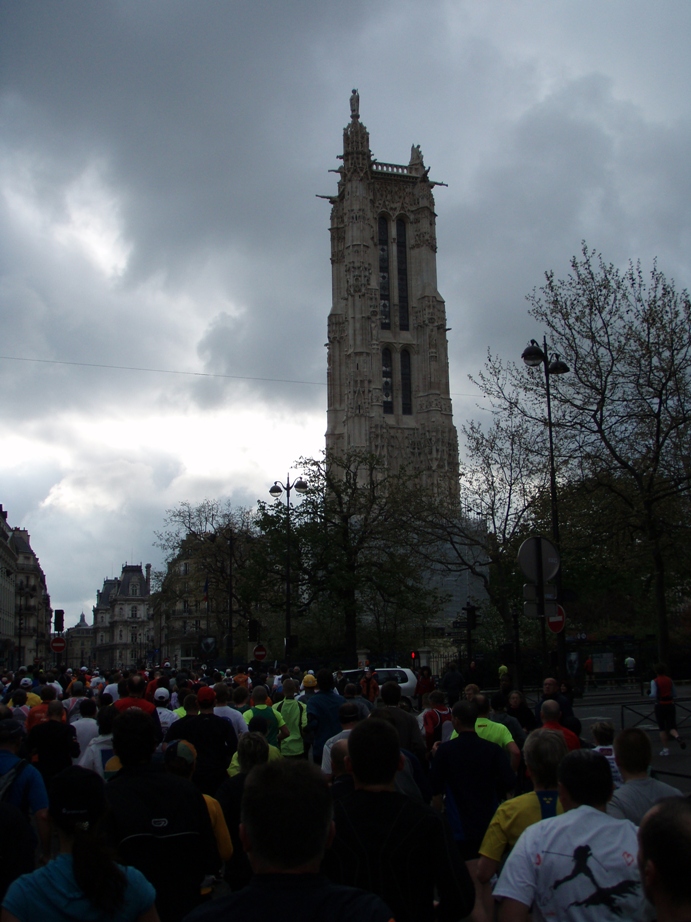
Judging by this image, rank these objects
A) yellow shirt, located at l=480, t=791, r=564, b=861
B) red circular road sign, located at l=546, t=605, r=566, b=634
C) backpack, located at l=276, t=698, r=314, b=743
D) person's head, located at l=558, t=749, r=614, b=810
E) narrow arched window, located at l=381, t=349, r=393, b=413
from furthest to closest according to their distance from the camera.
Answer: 1. narrow arched window, located at l=381, t=349, r=393, b=413
2. red circular road sign, located at l=546, t=605, r=566, b=634
3. backpack, located at l=276, t=698, r=314, b=743
4. yellow shirt, located at l=480, t=791, r=564, b=861
5. person's head, located at l=558, t=749, r=614, b=810

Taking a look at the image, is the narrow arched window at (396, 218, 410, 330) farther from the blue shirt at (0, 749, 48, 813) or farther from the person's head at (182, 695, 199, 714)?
the blue shirt at (0, 749, 48, 813)

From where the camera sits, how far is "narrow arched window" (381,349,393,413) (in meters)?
78.6

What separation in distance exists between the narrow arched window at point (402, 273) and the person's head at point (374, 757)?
78551 millimetres

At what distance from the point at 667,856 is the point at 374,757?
1547 millimetres

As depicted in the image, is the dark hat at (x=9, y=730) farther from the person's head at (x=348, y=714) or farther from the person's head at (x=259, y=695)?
the person's head at (x=259, y=695)

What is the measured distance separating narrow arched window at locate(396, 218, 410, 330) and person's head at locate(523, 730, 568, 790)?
77836 millimetres

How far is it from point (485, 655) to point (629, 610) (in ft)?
67.0

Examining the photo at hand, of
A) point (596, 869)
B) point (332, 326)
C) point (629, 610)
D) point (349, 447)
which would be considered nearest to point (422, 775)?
point (596, 869)

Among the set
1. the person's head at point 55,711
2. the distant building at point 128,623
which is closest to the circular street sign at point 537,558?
the person's head at point 55,711

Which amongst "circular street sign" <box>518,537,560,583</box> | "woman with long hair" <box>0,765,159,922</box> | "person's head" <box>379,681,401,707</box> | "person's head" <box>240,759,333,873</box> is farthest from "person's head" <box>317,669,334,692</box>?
"person's head" <box>240,759,333,873</box>

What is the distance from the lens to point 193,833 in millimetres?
4121

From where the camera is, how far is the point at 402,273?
271 ft

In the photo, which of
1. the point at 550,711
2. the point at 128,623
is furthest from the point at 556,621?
the point at 128,623

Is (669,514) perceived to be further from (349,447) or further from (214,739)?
(349,447)
